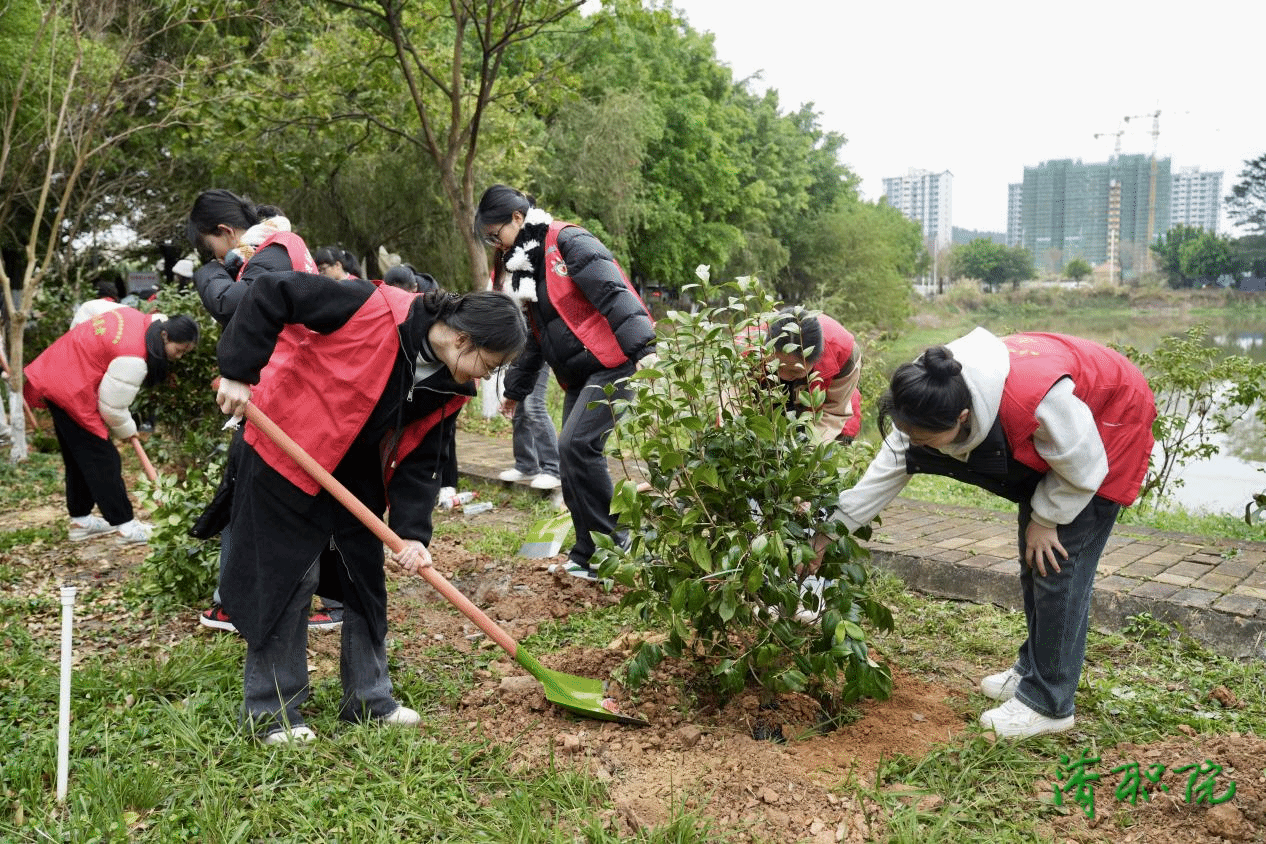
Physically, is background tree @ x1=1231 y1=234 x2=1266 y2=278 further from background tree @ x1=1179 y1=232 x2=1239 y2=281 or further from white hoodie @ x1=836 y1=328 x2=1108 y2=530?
white hoodie @ x1=836 y1=328 x2=1108 y2=530

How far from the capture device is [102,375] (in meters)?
5.29

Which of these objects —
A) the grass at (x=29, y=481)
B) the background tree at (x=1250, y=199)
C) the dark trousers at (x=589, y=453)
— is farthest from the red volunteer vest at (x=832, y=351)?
the background tree at (x=1250, y=199)

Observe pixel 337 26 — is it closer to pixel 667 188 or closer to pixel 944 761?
pixel 944 761

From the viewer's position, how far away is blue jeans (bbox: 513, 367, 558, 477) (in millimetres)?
6691

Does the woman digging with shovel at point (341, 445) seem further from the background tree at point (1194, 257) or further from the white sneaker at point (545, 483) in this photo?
the background tree at point (1194, 257)

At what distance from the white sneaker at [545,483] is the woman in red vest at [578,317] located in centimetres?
196

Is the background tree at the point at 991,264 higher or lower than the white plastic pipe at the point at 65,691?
higher

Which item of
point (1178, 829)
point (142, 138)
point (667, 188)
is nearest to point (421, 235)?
point (142, 138)

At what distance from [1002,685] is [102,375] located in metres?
4.69

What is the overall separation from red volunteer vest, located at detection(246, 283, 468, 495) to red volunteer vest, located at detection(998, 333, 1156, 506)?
173cm

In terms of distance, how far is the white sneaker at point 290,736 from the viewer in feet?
9.52

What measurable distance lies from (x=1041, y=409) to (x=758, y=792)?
4.14ft

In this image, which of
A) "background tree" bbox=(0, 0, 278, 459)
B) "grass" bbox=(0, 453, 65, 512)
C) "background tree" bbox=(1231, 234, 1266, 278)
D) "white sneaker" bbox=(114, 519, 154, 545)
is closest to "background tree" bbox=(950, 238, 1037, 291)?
"background tree" bbox=(1231, 234, 1266, 278)

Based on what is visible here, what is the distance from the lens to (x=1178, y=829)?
7.98 feet
